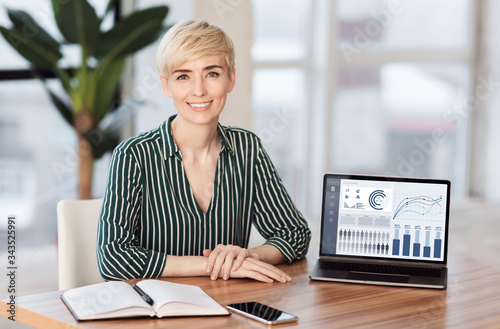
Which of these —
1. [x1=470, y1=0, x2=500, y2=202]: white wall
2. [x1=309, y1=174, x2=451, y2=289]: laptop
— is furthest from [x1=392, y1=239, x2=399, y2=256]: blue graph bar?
[x1=470, y1=0, x2=500, y2=202]: white wall

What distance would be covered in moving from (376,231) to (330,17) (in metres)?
3.00

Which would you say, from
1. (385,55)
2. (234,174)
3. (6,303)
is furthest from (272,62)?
(6,303)

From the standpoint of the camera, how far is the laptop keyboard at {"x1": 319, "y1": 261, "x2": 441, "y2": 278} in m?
1.82

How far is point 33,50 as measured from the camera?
3.00m

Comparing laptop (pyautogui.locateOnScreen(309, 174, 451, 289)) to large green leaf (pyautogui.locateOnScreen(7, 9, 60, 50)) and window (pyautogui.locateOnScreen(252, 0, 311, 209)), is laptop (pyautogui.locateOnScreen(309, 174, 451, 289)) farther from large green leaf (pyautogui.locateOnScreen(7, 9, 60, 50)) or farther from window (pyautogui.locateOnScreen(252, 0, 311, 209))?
window (pyautogui.locateOnScreen(252, 0, 311, 209))

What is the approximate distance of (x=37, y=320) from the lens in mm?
1464

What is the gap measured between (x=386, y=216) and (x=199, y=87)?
25.1 inches

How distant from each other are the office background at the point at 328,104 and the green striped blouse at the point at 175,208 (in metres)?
1.48

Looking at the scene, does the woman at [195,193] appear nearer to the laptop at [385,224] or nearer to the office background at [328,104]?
the laptop at [385,224]

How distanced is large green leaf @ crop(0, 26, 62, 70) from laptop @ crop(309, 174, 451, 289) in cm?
167

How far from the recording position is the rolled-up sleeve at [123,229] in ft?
5.81

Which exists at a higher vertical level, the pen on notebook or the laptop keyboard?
the laptop keyboard

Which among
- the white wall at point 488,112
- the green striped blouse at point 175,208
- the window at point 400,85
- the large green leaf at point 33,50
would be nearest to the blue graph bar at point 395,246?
the green striped blouse at point 175,208

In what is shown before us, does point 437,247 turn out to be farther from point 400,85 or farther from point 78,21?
point 400,85
